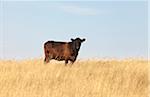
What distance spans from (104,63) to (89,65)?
0.95 metres

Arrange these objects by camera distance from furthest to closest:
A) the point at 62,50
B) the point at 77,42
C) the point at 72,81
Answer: the point at 62,50 < the point at 77,42 < the point at 72,81

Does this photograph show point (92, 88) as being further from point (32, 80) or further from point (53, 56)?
point (53, 56)

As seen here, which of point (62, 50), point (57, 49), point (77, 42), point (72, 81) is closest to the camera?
point (72, 81)

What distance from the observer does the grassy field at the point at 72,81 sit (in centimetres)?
964

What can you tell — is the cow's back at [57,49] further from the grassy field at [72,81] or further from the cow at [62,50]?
the grassy field at [72,81]

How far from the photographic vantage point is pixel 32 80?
1066cm

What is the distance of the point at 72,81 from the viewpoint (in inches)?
427

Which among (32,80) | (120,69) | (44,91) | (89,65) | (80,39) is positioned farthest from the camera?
(80,39)

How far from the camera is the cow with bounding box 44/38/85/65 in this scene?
18406 mm

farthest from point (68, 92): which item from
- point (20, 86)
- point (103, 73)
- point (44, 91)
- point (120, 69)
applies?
point (120, 69)

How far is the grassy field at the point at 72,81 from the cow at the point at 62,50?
519cm

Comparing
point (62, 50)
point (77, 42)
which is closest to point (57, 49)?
point (62, 50)

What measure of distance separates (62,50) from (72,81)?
26.5 feet

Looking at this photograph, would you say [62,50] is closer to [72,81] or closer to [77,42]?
[77,42]
